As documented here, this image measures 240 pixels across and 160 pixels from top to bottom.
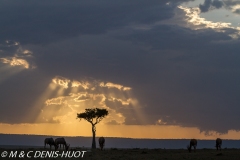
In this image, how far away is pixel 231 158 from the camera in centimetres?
6300

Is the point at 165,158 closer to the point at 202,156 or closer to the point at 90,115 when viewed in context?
the point at 202,156

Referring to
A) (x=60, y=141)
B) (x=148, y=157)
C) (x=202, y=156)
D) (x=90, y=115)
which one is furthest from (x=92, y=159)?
(x=90, y=115)

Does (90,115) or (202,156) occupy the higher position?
(90,115)

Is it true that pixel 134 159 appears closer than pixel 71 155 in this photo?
Yes

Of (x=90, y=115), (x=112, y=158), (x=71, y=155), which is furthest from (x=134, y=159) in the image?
(x=90, y=115)

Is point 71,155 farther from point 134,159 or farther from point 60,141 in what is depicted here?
point 60,141

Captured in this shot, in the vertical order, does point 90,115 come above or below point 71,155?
above

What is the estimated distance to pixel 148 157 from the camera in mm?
64188

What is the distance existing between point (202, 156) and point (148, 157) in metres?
7.83

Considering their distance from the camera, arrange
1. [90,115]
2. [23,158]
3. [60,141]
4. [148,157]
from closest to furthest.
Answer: [23,158], [148,157], [60,141], [90,115]

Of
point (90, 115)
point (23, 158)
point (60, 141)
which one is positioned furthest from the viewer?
point (90, 115)

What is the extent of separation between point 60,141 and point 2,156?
23.9m

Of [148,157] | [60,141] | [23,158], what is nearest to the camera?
[23,158]

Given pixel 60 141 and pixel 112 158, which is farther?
pixel 60 141
